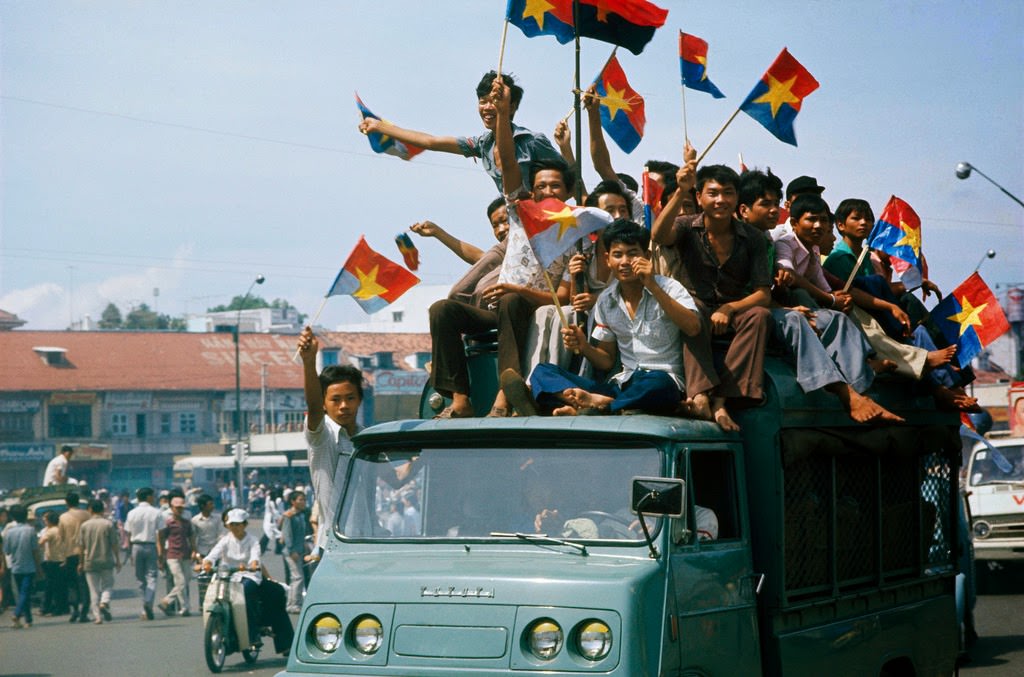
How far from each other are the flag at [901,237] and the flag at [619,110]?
213 cm

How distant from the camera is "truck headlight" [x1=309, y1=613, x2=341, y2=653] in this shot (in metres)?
5.82

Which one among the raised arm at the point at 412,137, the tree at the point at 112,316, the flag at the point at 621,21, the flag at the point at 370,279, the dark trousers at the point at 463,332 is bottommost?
the dark trousers at the point at 463,332

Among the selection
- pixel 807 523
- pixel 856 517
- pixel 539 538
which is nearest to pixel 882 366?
pixel 856 517

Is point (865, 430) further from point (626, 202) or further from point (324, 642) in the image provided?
point (324, 642)

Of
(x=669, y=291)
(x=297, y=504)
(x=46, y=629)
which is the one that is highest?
(x=669, y=291)

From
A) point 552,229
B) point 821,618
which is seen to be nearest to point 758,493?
point 821,618

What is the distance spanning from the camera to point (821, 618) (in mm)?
6898

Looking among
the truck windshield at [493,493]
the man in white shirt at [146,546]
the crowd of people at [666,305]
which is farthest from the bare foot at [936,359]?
the man in white shirt at [146,546]

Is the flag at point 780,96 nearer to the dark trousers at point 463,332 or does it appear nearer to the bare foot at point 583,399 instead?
the dark trousers at point 463,332

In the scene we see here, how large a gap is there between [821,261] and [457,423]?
11.7 ft

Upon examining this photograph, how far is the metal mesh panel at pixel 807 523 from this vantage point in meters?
6.67

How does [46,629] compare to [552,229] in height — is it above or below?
below

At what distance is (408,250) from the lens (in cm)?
935

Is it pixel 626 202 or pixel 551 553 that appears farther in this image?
pixel 626 202
